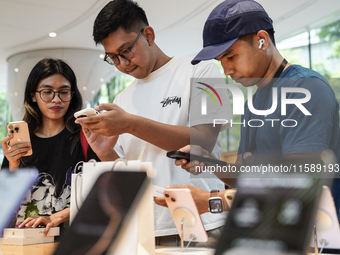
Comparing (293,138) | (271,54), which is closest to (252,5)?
(271,54)

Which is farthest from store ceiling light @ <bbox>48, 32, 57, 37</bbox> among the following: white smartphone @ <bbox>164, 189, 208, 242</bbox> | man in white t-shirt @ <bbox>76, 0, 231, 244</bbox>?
white smartphone @ <bbox>164, 189, 208, 242</bbox>

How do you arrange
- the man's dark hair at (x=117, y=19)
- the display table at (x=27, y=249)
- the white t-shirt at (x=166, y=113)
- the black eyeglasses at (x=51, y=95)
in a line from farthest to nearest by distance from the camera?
the black eyeglasses at (x=51, y=95), the man's dark hair at (x=117, y=19), the white t-shirt at (x=166, y=113), the display table at (x=27, y=249)

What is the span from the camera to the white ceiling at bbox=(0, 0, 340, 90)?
5758 millimetres

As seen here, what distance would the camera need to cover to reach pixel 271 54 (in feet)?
4.36

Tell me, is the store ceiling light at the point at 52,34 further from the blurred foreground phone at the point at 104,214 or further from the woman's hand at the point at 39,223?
the blurred foreground phone at the point at 104,214

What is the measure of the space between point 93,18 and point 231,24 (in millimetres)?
5442

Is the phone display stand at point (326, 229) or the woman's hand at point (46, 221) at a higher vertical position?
the phone display stand at point (326, 229)

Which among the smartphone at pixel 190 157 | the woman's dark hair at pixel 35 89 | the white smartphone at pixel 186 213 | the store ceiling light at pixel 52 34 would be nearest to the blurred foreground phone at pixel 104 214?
the white smartphone at pixel 186 213

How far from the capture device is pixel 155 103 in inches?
66.7

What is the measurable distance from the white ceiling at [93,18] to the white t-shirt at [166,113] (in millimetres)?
4275

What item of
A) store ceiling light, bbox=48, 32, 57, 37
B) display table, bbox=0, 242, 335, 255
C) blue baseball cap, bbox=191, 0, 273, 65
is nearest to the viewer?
display table, bbox=0, 242, 335, 255

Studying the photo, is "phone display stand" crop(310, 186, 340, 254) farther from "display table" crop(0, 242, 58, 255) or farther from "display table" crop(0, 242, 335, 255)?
"display table" crop(0, 242, 58, 255)

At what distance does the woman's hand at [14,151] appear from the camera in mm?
1700

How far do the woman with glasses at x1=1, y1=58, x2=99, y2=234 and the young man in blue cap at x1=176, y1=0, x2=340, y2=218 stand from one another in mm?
794
